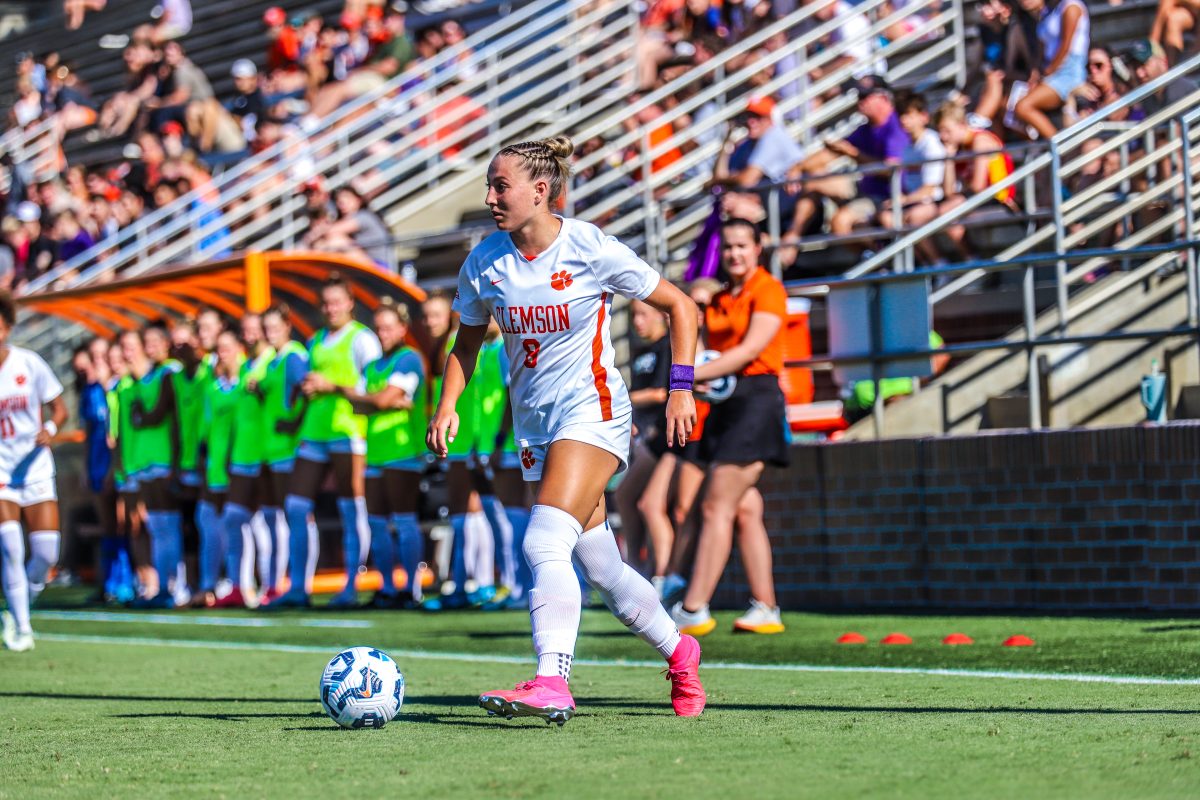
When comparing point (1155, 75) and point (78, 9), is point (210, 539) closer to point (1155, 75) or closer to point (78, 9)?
point (1155, 75)

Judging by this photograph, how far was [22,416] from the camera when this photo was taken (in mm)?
11227

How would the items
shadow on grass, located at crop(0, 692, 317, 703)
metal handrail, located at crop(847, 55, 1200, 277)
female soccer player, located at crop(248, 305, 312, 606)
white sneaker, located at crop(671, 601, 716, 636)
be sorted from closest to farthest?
shadow on grass, located at crop(0, 692, 317, 703) < white sneaker, located at crop(671, 601, 716, 636) < metal handrail, located at crop(847, 55, 1200, 277) < female soccer player, located at crop(248, 305, 312, 606)

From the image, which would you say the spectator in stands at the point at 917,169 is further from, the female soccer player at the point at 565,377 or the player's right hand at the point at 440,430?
the player's right hand at the point at 440,430

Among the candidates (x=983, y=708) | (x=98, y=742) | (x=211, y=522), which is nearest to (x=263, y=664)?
(x=98, y=742)

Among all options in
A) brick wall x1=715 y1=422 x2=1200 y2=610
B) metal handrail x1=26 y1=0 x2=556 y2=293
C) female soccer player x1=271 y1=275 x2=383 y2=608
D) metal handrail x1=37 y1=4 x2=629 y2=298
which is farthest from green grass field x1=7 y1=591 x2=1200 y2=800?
metal handrail x1=26 y1=0 x2=556 y2=293

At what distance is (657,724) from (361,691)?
1.03m

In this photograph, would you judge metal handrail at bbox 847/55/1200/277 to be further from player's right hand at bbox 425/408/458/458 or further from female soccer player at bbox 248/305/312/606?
player's right hand at bbox 425/408/458/458

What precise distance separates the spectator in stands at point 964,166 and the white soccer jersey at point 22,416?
6573 mm

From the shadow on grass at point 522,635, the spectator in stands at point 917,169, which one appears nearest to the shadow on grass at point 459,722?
the shadow on grass at point 522,635

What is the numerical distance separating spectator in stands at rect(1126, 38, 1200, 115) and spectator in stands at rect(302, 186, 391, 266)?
7565 mm

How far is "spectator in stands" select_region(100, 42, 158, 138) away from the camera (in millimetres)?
28109

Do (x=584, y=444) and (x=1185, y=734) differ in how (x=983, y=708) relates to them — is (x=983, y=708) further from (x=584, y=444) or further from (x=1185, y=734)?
(x=584, y=444)

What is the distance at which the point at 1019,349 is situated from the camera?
12.0 m

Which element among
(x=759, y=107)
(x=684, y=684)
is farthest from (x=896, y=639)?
(x=759, y=107)
